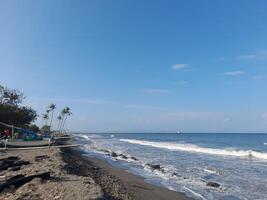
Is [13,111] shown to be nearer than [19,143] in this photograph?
No

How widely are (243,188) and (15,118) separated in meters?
46.6

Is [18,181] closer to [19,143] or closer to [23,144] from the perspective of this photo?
[19,143]

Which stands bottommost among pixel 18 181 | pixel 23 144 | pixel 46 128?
pixel 18 181

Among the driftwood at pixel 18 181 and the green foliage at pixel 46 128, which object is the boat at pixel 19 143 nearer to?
the driftwood at pixel 18 181

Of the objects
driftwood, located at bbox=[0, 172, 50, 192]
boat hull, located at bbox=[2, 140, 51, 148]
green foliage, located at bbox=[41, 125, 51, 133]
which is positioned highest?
green foliage, located at bbox=[41, 125, 51, 133]

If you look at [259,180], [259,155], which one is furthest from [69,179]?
[259,155]

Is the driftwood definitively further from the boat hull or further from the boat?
the boat hull

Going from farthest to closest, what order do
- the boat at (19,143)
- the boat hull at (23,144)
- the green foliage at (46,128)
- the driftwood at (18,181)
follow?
the green foliage at (46,128) → the boat hull at (23,144) → the boat at (19,143) → the driftwood at (18,181)

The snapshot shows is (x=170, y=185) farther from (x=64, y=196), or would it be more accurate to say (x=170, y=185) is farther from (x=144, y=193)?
(x=64, y=196)

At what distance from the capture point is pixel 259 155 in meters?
46.3

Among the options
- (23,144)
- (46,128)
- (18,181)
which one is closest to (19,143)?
(23,144)

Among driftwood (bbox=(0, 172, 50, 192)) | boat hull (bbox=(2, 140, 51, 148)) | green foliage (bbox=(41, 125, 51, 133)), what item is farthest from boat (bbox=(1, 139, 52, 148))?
green foliage (bbox=(41, 125, 51, 133))

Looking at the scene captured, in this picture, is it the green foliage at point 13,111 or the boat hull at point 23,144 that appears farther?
the green foliage at point 13,111

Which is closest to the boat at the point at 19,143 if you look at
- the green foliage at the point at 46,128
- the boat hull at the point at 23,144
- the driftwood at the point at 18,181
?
the boat hull at the point at 23,144
